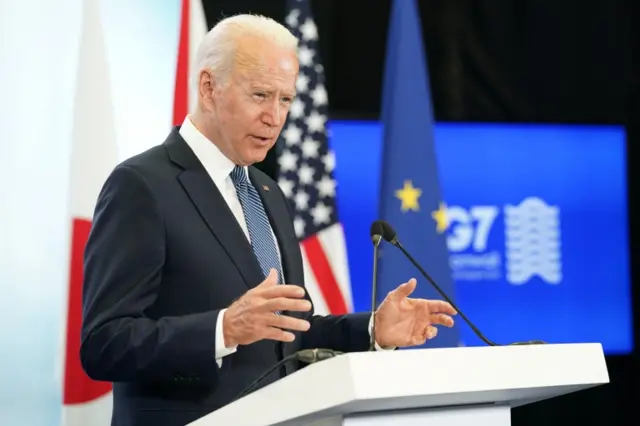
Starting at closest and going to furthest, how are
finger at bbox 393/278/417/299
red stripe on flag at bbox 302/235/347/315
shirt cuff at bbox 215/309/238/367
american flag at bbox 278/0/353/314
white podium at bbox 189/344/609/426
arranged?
white podium at bbox 189/344/609/426 < shirt cuff at bbox 215/309/238/367 < finger at bbox 393/278/417/299 < red stripe on flag at bbox 302/235/347/315 < american flag at bbox 278/0/353/314

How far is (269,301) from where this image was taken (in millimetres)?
1801

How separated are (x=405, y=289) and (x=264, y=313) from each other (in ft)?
1.41

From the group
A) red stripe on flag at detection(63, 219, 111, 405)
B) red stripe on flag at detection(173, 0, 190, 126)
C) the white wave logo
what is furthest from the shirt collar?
the white wave logo

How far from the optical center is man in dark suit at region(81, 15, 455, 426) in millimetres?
2047

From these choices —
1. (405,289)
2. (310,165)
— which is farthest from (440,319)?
(310,165)

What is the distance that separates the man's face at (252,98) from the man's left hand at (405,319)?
0.54 m

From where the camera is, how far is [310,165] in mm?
4355

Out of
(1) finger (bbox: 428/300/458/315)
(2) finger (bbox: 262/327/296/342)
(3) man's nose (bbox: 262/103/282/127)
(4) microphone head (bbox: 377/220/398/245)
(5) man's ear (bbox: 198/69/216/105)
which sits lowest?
(2) finger (bbox: 262/327/296/342)

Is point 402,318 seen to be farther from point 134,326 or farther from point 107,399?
point 107,399

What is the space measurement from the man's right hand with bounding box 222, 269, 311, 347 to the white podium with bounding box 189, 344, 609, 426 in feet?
0.59

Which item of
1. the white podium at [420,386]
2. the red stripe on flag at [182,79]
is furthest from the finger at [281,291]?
the red stripe on flag at [182,79]

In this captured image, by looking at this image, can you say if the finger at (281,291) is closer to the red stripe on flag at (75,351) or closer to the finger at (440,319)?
the finger at (440,319)

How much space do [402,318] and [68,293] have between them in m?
1.67

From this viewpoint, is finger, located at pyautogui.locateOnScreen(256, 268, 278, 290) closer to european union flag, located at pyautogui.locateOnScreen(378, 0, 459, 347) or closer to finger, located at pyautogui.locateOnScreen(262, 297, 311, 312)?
finger, located at pyautogui.locateOnScreen(262, 297, 311, 312)
